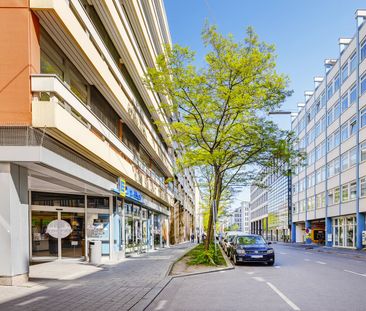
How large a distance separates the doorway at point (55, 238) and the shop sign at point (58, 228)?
9.31 feet

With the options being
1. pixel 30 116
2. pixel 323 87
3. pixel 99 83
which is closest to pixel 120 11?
pixel 99 83

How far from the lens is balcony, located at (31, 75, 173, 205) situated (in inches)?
421

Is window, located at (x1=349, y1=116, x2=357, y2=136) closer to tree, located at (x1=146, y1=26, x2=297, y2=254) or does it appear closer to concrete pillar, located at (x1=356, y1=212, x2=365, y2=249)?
concrete pillar, located at (x1=356, y1=212, x2=365, y2=249)

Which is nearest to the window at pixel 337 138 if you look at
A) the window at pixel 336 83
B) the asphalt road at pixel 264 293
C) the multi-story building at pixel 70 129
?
the window at pixel 336 83

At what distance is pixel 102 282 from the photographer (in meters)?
11.8

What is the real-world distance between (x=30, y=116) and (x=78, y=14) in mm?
4210

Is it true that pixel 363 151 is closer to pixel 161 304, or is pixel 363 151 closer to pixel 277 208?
pixel 161 304

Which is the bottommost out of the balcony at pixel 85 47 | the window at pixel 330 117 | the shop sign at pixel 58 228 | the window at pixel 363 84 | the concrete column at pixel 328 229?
the concrete column at pixel 328 229

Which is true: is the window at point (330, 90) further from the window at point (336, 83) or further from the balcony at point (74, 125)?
the balcony at point (74, 125)

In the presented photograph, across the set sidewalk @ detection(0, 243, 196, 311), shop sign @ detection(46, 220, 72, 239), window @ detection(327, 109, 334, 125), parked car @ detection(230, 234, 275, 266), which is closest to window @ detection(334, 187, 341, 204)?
window @ detection(327, 109, 334, 125)

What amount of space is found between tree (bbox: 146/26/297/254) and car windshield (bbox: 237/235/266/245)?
79.7 inches

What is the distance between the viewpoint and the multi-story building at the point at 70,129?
34.9ft

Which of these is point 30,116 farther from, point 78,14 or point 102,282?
point 102,282

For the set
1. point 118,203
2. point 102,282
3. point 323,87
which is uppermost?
point 323,87
